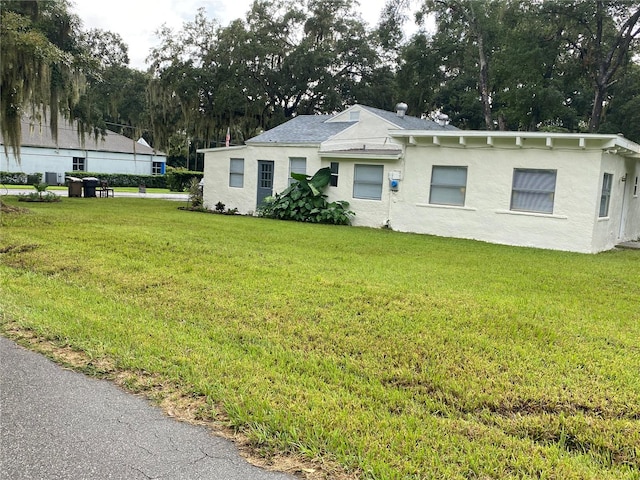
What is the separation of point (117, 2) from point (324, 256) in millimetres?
10006

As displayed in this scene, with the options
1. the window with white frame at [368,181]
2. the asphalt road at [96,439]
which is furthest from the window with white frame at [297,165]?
the asphalt road at [96,439]

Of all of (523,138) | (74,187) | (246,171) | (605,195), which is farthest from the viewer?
(74,187)

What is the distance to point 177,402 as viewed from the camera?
3.30 metres

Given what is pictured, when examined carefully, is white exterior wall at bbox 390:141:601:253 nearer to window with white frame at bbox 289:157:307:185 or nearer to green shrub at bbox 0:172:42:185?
window with white frame at bbox 289:157:307:185

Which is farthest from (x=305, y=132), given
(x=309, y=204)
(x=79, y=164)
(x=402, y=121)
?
(x=79, y=164)

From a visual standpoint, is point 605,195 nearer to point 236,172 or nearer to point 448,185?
point 448,185

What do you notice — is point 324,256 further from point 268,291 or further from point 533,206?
point 533,206

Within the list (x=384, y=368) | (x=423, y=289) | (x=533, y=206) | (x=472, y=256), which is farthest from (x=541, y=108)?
(x=384, y=368)

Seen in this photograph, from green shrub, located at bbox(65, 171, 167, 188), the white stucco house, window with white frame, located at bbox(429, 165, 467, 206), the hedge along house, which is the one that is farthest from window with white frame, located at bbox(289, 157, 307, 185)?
green shrub, located at bbox(65, 171, 167, 188)

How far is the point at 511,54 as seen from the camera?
2167cm

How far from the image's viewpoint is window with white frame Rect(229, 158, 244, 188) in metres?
18.3

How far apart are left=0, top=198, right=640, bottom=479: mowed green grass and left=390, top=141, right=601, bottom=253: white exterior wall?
3.09 meters

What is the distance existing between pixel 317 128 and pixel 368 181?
4212mm

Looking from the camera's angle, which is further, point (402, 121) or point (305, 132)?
point (305, 132)
